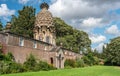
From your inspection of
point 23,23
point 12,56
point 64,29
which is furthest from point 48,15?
point 12,56

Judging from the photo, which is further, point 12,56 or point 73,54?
point 73,54

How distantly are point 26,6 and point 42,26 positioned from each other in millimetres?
16046

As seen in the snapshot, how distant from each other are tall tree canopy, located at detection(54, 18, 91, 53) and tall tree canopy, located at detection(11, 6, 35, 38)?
10.7 m

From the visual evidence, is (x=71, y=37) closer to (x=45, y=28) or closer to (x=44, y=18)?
(x=45, y=28)

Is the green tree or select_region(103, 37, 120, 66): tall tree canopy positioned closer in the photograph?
the green tree

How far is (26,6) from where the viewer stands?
3123 inches

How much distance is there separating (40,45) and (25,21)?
29181 millimetres

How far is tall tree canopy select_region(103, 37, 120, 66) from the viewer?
81062 millimetres

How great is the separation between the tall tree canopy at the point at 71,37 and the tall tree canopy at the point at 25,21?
10.7 meters

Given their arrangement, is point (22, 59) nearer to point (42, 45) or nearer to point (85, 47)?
point (42, 45)

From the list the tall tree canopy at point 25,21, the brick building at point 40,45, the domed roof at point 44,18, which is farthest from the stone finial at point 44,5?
the tall tree canopy at point 25,21

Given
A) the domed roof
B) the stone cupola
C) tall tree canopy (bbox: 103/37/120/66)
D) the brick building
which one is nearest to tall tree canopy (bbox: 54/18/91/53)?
tall tree canopy (bbox: 103/37/120/66)

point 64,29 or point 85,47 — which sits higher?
point 64,29

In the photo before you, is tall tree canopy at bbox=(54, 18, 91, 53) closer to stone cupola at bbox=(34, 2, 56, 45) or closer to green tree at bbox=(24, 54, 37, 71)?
stone cupola at bbox=(34, 2, 56, 45)
